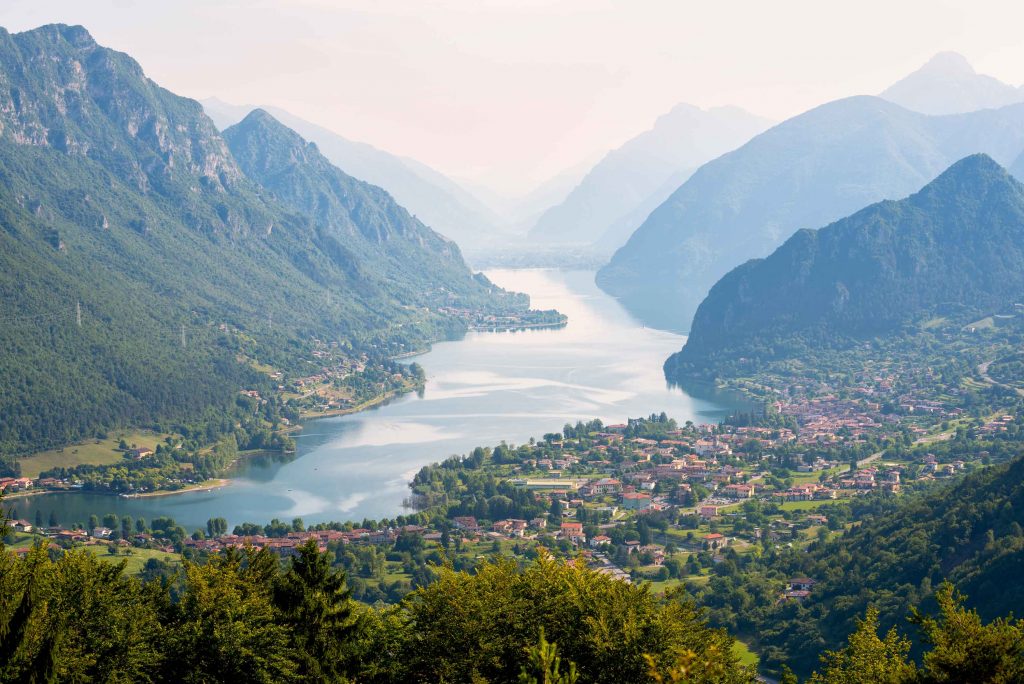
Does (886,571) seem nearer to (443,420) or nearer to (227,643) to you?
(227,643)

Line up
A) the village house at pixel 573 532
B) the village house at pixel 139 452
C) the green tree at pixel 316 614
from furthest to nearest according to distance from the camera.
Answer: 1. the village house at pixel 139 452
2. the village house at pixel 573 532
3. the green tree at pixel 316 614

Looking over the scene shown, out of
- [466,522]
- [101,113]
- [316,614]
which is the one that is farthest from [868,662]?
[101,113]

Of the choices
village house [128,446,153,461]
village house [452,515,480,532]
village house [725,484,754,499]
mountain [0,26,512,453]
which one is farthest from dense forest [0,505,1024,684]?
mountain [0,26,512,453]

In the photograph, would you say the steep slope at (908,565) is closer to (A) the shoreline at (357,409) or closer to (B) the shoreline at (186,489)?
(B) the shoreline at (186,489)

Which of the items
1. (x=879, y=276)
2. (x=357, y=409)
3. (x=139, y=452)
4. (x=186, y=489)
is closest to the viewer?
(x=186, y=489)

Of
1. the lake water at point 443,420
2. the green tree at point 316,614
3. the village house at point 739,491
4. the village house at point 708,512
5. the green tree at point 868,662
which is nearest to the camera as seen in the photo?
the green tree at point 868,662

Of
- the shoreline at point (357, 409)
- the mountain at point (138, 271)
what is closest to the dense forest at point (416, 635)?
the mountain at point (138, 271)
